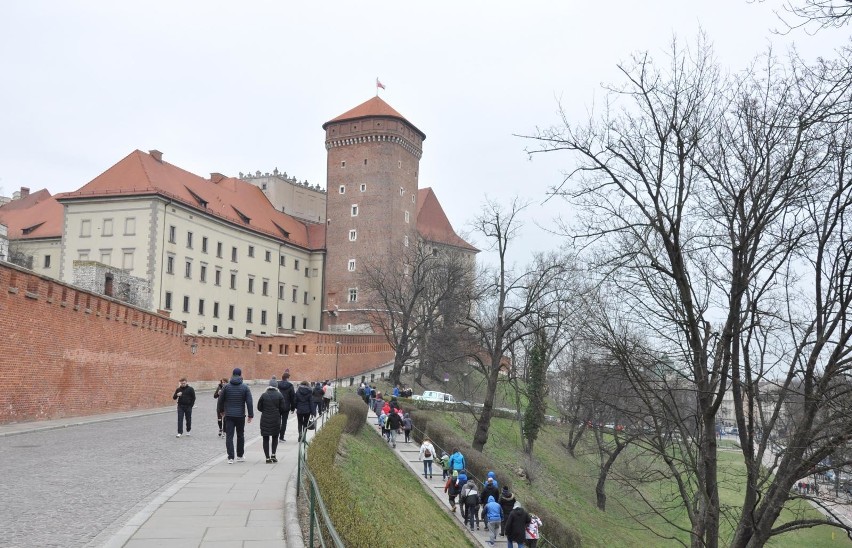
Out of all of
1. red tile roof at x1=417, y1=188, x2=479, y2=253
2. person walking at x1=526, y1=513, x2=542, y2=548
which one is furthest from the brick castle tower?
person walking at x1=526, y1=513, x2=542, y2=548

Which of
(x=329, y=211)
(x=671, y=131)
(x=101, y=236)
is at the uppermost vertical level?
(x=329, y=211)

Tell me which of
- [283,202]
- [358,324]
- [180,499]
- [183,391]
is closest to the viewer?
[180,499]

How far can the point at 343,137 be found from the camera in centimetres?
7744

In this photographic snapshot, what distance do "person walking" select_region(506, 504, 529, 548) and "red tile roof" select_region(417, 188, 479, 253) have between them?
67.9 meters

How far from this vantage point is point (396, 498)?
1853 cm

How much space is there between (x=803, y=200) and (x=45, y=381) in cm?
1910

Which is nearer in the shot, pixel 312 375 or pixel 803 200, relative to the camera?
pixel 803 200

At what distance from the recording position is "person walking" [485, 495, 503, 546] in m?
19.3

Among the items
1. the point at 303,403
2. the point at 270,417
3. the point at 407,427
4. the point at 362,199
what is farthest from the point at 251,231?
the point at 270,417

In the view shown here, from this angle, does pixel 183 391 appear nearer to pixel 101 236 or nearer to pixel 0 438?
pixel 0 438

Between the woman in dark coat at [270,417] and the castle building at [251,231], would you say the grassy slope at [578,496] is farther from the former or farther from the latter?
the castle building at [251,231]

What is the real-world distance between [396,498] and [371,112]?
2452 inches

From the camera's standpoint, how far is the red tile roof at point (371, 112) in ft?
250

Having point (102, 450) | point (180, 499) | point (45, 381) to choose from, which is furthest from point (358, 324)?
point (180, 499)
